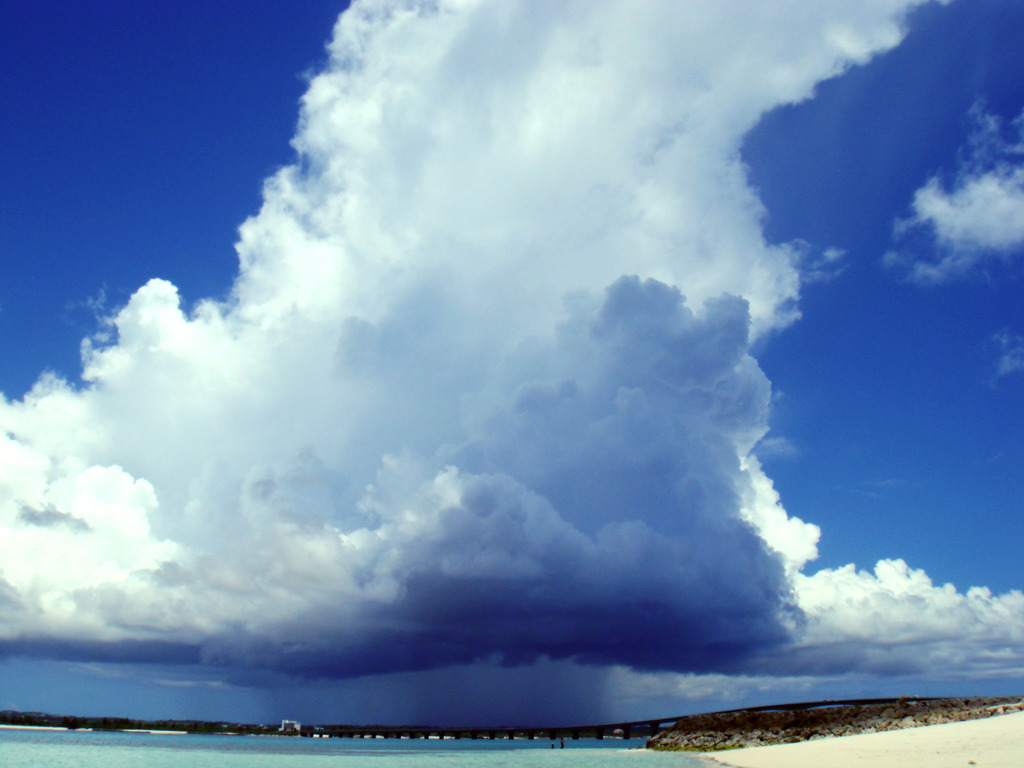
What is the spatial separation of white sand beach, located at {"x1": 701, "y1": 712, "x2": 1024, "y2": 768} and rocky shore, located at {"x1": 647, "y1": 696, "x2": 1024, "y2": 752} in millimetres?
22017

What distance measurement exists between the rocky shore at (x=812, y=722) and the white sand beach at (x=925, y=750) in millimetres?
22017

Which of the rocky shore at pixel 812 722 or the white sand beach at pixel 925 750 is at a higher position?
the white sand beach at pixel 925 750

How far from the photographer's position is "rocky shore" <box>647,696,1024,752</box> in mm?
92875

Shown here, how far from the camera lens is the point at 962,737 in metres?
60.8

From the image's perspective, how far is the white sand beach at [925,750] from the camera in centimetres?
4631

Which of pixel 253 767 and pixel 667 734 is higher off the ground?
pixel 253 767

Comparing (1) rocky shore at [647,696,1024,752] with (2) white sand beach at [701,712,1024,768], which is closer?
(2) white sand beach at [701,712,1024,768]

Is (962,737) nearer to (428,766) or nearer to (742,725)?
(428,766)

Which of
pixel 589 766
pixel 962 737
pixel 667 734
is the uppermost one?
pixel 962 737

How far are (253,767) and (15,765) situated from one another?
24.5 metres

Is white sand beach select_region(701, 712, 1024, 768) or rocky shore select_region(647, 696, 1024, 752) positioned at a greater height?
white sand beach select_region(701, 712, 1024, 768)

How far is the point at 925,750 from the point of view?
2128 inches

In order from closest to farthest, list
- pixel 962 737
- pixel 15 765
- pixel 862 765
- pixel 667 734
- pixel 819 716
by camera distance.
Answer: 1. pixel 862 765
2. pixel 962 737
3. pixel 15 765
4. pixel 819 716
5. pixel 667 734

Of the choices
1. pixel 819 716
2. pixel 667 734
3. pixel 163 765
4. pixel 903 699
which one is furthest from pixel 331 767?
pixel 903 699
